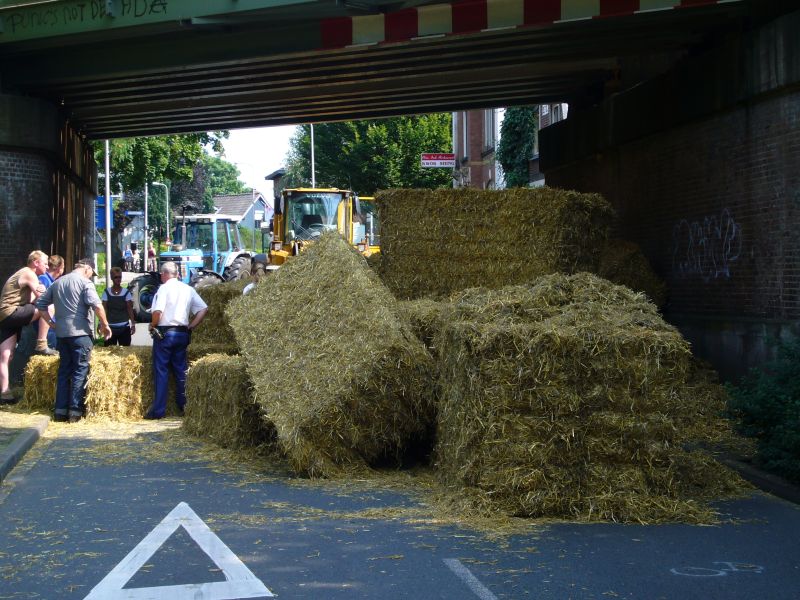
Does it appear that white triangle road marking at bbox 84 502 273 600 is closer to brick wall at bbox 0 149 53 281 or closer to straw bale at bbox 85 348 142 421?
straw bale at bbox 85 348 142 421

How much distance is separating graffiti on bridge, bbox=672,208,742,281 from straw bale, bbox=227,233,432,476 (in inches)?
215

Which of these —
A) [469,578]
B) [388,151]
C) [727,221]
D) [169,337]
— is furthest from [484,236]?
[388,151]

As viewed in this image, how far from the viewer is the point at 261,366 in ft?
33.9

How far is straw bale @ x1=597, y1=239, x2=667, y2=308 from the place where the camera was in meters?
15.5

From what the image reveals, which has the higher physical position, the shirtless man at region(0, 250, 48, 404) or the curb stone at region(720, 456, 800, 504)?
the shirtless man at region(0, 250, 48, 404)

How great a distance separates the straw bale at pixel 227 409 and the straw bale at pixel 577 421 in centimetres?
280

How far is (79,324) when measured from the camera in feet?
44.5

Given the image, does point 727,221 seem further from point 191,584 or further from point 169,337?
point 191,584

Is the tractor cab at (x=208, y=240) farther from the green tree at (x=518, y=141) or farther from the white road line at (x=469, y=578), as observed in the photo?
the white road line at (x=469, y=578)

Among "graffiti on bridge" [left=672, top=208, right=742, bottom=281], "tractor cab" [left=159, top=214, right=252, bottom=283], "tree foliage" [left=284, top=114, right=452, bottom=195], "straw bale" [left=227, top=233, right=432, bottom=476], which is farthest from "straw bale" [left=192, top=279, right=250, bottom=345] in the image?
"tree foliage" [left=284, top=114, right=452, bottom=195]

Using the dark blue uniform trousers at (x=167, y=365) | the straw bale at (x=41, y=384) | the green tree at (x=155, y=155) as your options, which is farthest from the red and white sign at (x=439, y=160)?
the straw bale at (x=41, y=384)

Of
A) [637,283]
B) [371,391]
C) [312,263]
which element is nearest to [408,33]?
[312,263]

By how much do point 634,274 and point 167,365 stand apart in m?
6.67

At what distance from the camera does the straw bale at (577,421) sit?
770 cm
